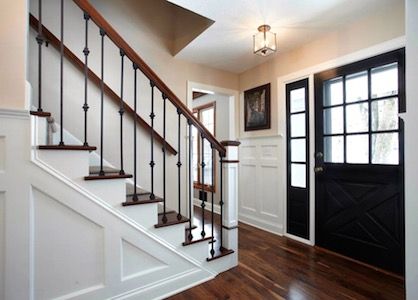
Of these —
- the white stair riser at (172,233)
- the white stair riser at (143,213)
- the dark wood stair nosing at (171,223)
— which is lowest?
the white stair riser at (172,233)

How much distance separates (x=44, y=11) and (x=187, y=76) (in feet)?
5.23

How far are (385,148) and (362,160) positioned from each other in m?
0.22

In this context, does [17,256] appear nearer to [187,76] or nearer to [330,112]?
[187,76]

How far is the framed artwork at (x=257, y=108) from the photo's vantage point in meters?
3.07

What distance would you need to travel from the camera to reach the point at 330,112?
2439 mm

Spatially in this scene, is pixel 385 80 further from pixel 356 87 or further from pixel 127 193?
pixel 127 193

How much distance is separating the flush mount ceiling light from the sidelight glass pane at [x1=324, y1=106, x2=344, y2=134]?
901mm

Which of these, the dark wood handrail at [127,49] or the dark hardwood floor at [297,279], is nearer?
the dark wood handrail at [127,49]

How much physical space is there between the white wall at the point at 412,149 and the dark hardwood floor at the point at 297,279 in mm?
636

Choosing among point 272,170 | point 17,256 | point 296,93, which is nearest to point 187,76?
point 296,93

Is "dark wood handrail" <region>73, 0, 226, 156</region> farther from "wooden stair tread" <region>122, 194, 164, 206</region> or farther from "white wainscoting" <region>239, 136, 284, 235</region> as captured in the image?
"white wainscoting" <region>239, 136, 284, 235</region>

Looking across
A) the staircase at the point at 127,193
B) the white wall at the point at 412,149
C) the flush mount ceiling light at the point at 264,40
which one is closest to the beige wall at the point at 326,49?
the flush mount ceiling light at the point at 264,40

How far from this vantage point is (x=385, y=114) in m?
2.03

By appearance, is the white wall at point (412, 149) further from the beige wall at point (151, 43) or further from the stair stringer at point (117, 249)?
the beige wall at point (151, 43)
